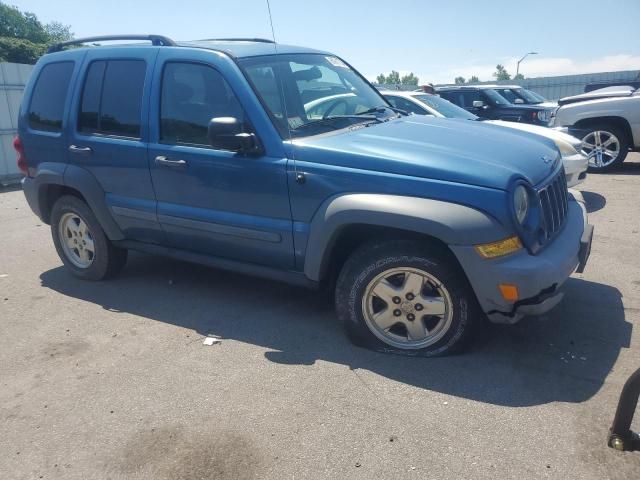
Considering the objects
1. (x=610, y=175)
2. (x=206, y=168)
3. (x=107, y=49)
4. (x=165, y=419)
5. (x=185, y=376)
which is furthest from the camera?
(x=610, y=175)

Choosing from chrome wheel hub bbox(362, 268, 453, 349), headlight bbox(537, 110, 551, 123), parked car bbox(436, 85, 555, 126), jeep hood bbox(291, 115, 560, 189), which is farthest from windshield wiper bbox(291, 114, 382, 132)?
headlight bbox(537, 110, 551, 123)

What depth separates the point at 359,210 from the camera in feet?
11.2

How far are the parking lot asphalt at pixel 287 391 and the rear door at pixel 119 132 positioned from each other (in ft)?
2.48

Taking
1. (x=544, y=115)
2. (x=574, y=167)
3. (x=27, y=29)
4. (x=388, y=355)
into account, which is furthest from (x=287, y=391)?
(x=27, y=29)

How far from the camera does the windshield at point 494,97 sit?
12.4 metres

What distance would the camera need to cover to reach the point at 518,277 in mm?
3145

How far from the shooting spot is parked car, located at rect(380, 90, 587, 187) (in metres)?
7.05

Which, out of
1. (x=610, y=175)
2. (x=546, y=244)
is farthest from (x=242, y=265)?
(x=610, y=175)

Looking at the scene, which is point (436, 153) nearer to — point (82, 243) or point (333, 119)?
point (333, 119)

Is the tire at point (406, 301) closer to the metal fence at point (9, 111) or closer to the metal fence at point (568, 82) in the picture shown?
the metal fence at point (9, 111)

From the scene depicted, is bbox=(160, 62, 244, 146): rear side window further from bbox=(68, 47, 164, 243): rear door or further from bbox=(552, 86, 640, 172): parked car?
bbox=(552, 86, 640, 172): parked car

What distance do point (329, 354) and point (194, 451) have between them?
45.7 inches

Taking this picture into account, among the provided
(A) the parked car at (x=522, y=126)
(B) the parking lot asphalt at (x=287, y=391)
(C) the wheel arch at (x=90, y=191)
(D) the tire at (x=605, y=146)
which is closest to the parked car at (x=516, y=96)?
(D) the tire at (x=605, y=146)

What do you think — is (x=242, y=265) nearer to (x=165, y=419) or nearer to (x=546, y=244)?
(x=165, y=419)
